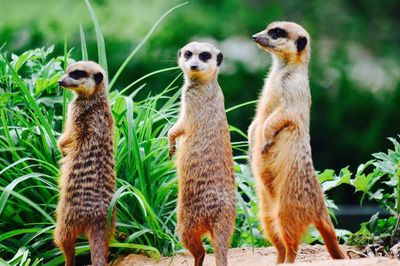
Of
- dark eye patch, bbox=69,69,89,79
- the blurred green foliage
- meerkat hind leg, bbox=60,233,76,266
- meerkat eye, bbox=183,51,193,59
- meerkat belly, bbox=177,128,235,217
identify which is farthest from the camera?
the blurred green foliage

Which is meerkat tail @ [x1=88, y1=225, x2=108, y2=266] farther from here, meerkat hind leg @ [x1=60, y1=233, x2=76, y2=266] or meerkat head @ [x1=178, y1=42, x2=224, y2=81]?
meerkat head @ [x1=178, y1=42, x2=224, y2=81]

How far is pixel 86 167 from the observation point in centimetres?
465

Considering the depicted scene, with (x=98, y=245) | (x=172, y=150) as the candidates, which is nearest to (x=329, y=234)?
(x=172, y=150)

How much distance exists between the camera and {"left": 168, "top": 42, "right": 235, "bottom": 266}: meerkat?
177 inches

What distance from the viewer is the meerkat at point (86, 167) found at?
459cm

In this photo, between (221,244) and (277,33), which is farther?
(277,33)

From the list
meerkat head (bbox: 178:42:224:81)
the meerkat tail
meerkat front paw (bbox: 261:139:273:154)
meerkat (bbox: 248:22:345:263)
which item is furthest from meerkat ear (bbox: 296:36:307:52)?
the meerkat tail

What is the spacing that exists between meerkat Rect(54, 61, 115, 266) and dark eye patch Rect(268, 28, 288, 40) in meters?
0.82

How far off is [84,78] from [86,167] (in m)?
0.43

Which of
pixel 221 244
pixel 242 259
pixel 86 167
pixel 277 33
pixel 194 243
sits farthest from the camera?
pixel 242 259

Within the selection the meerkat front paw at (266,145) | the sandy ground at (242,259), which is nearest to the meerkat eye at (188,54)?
the meerkat front paw at (266,145)

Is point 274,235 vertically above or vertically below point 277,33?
below

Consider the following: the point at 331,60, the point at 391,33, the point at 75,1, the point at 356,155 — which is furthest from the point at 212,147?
the point at 75,1

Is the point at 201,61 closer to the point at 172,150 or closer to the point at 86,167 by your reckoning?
the point at 172,150
